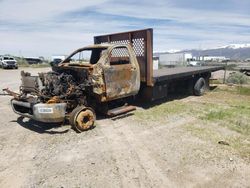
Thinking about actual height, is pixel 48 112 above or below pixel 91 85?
below

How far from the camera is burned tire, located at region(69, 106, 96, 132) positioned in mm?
6254

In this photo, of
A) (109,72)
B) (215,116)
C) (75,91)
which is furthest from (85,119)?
(215,116)

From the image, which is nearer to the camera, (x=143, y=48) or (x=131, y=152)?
(x=131, y=152)

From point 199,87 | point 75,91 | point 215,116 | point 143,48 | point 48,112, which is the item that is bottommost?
point 215,116

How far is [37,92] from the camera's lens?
653 cm

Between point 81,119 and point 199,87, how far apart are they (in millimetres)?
6336

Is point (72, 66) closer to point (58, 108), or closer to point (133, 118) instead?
point (58, 108)

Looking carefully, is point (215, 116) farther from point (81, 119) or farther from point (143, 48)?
point (81, 119)

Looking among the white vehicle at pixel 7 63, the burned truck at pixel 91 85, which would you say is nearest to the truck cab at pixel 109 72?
the burned truck at pixel 91 85

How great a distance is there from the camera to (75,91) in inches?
263

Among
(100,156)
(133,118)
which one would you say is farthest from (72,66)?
(100,156)

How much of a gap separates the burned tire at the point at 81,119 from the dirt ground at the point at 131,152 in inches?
6.1

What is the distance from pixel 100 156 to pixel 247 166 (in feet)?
8.03

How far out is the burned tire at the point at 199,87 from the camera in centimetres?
1114
